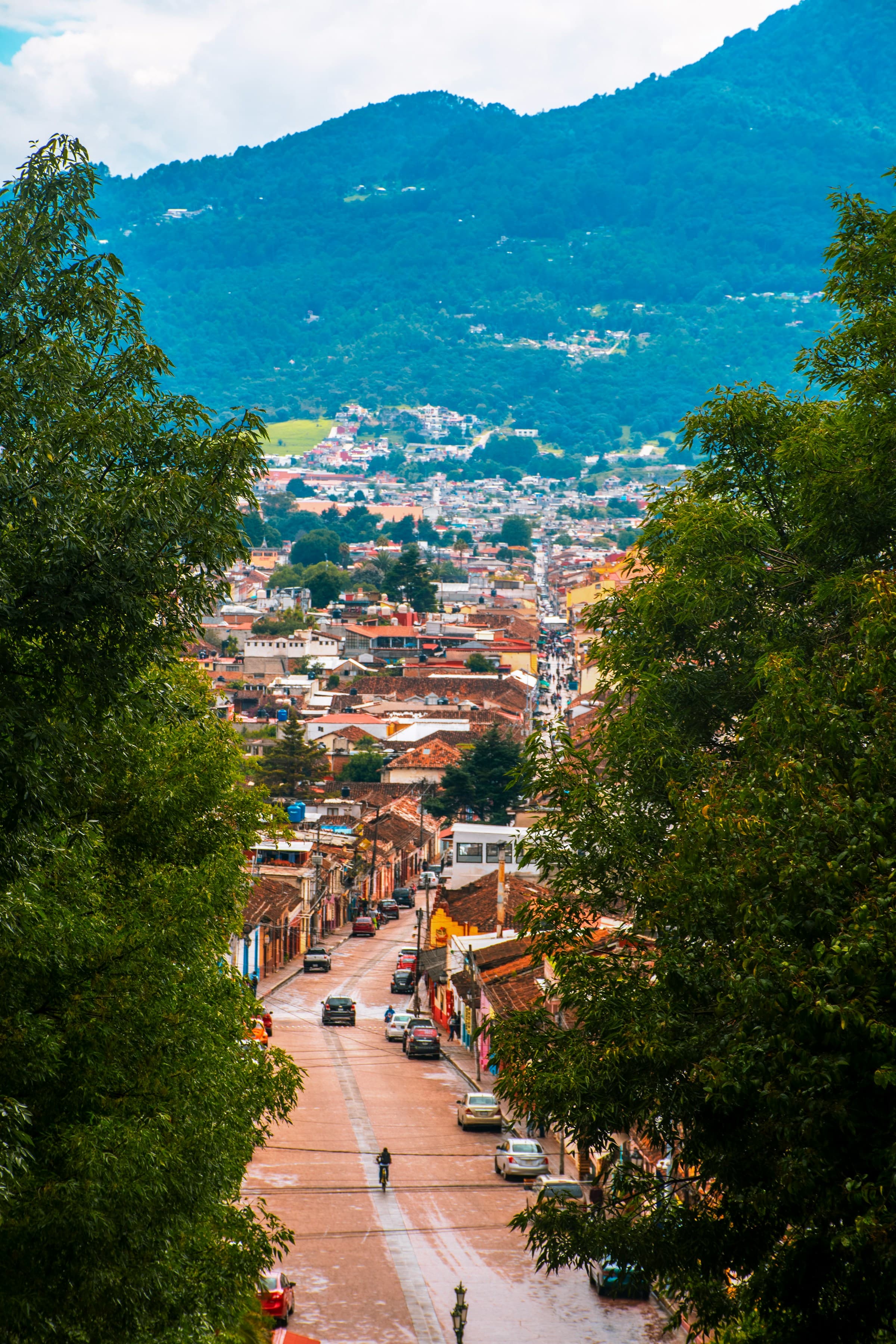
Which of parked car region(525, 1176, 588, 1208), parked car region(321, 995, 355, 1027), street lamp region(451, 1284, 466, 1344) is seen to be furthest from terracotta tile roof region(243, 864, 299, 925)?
street lamp region(451, 1284, 466, 1344)

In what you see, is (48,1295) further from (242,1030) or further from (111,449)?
(111,449)

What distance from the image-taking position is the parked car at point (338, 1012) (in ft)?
132

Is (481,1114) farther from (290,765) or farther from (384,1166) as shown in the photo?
(290,765)

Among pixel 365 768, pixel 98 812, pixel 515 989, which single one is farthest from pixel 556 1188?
pixel 365 768

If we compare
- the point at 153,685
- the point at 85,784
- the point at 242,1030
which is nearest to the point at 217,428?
the point at 153,685

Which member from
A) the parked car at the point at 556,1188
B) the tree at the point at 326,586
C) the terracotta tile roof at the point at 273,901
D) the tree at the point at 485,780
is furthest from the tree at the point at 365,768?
the tree at the point at 326,586

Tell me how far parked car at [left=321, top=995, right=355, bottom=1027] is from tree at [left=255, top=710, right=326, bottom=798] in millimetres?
34640

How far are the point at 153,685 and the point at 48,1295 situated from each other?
409 centimetres

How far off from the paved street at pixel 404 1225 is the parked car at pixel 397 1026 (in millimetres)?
3291

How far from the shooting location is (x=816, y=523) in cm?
1252

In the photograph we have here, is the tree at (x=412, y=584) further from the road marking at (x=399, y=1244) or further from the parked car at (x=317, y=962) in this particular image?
the road marking at (x=399, y=1244)

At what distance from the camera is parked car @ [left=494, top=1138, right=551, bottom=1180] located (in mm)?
24547

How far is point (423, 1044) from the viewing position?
36719mm

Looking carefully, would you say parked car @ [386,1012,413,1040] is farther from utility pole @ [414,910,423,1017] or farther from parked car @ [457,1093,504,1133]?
parked car @ [457,1093,504,1133]
